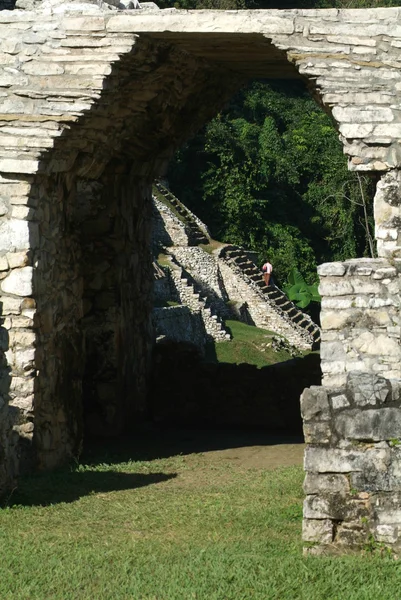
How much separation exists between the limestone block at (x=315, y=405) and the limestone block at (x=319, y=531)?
19.8 inches

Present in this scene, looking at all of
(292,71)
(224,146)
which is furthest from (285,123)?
(292,71)

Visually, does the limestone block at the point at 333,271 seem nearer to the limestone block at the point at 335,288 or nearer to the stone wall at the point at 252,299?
the limestone block at the point at 335,288

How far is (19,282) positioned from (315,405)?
3796 millimetres

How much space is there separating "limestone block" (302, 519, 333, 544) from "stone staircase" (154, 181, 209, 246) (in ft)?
107

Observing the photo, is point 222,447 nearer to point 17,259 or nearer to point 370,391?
point 17,259

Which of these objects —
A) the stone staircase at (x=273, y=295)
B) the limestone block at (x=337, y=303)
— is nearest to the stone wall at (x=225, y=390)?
the limestone block at (x=337, y=303)

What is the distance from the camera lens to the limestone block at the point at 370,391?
20.3 ft

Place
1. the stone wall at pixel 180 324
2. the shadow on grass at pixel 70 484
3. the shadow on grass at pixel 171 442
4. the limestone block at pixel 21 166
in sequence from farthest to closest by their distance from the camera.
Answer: the stone wall at pixel 180 324, the shadow on grass at pixel 171 442, the limestone block at pixel 21 166, the shadow on grass at pixel 70 484

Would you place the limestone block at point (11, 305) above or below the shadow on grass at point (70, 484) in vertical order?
above

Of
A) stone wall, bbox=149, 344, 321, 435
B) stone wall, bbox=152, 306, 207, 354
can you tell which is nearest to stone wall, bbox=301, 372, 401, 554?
stone wall, bbox=149, 344, 321, 435

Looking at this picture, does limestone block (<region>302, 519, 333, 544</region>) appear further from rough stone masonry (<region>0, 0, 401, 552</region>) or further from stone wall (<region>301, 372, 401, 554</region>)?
rough stone masonry (<region>0, 0, 401, 552</region>)

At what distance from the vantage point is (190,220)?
4003 centimetres

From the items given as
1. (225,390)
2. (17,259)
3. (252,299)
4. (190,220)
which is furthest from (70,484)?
(190,220)

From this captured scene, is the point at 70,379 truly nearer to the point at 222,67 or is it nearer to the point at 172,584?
the point at 222,67
